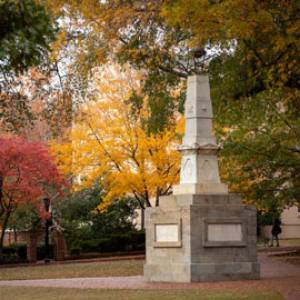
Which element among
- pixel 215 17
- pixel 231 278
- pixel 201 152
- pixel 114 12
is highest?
pixel 114 12

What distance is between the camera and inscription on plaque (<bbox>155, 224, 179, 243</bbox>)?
21156 mm

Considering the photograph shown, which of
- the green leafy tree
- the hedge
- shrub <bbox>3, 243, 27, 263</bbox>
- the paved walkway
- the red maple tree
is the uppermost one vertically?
the red maple tree

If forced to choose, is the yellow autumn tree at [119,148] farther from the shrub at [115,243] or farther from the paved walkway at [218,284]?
the paved walkway at [218,284]

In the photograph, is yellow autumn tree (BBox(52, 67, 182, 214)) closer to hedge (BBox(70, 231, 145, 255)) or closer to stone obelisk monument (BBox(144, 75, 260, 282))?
hedge (BBox(70, 231, 145, 255))

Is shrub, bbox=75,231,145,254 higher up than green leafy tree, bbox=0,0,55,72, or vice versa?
green leafy tree, bbox=0,0,55,72

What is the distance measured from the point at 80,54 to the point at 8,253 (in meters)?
20.8

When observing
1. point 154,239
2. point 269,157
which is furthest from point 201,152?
point 269,157

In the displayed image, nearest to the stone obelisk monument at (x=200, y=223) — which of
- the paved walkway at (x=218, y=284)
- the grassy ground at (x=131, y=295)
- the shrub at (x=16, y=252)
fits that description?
the paved walkway at (x=218, y=284)

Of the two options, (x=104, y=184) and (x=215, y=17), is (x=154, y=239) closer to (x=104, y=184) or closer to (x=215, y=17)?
(x=215, y=17)

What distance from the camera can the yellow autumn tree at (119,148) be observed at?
4097cm

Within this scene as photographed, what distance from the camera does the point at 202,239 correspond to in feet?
68.7

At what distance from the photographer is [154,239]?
21750 mm

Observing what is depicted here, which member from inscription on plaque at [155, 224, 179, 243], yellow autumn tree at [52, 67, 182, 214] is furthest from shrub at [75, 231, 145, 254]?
inscription on plaque at [155, 224, 179, 243]

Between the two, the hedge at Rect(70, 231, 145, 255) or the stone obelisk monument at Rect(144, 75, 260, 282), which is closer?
the stone obelisk monument at Rect(144, 75, 260, 282)
